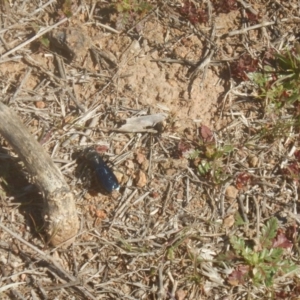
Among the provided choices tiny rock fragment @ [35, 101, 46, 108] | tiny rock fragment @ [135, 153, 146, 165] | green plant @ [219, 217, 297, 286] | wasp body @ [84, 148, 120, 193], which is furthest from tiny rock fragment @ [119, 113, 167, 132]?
green plant @ [219, 217, 297, 286]

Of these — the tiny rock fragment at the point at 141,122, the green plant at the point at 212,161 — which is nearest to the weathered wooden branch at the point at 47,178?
the tiny rock fragment at the point at 141,122

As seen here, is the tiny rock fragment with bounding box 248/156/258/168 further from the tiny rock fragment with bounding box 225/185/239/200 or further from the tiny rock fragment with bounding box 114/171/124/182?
the tiny rock fragment with bounding box 114/171/124/182

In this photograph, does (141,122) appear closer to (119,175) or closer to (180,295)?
(119,175)

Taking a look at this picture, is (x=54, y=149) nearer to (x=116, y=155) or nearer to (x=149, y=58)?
(x=116, y=155)

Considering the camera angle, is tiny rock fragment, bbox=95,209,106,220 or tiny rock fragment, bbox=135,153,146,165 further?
tiny rock fragment, bbox=135,153,146,165

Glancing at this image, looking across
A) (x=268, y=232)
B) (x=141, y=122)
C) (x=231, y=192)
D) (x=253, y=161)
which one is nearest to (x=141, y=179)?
(x=141, y=122)

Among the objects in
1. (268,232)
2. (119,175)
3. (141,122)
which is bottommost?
(268,232)

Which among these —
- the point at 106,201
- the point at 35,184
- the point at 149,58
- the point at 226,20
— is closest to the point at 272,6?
the point at 226,20
